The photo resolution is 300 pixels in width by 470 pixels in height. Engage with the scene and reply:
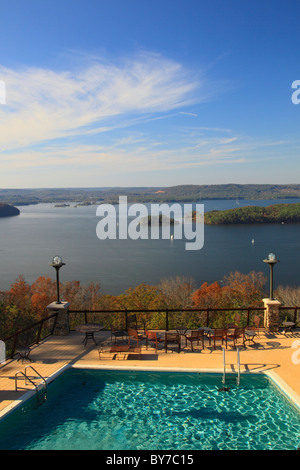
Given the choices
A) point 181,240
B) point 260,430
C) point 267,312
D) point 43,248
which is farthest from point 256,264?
point 260,430

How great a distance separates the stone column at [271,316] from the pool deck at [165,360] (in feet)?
1.41

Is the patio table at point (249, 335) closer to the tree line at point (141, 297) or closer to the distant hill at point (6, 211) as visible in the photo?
the tree line at point (141, 297)

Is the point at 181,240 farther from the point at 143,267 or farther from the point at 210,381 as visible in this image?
the point at 210,381

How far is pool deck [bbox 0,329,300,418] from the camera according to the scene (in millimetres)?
7324

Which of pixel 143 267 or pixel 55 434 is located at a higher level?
pixel 55 434

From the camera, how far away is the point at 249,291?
47656 mm

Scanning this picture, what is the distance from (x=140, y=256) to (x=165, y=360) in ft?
235

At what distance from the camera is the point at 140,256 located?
79.9 metres

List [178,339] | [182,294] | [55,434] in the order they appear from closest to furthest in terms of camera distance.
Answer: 1. [55,434]
2. [178,339]
3. [182,294]

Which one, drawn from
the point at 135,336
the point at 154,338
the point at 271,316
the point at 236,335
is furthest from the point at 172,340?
the point at 271,316

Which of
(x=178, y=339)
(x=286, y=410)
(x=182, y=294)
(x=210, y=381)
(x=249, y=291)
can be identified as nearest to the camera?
(x=286, y=410)

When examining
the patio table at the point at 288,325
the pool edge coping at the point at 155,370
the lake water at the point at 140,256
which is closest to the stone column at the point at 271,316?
the patio table at the point at 288,325

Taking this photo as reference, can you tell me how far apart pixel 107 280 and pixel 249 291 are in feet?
76.7

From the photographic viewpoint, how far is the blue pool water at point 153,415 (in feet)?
18.8
